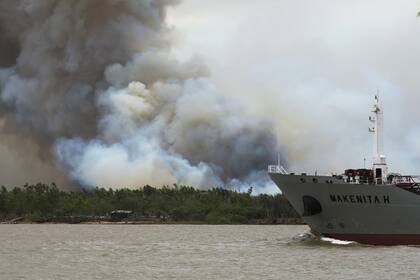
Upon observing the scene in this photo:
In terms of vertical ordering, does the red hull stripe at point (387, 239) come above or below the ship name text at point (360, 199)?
below

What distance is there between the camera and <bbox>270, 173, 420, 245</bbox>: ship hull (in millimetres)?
75875

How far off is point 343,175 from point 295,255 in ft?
Answer: 41.0

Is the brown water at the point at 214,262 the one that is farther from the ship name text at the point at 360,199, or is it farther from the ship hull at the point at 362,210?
the ship name text at the point at 360,199

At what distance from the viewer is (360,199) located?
76.6 metres

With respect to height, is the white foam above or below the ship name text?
below

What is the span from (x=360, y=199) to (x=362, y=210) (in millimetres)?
1030

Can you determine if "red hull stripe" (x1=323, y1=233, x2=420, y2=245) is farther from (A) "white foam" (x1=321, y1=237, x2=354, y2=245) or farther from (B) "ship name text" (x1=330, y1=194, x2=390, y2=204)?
(B) "ship name text" (x1=330, y1=194, x2=390, y2=204)

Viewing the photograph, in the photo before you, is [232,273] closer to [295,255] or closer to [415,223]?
[295,255]

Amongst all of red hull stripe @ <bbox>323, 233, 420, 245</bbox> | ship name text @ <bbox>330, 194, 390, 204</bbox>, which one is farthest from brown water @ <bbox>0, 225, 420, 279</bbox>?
ship name text @ <bbox>330, 194, 390, 204</bbox>

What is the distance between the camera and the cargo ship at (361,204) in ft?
249

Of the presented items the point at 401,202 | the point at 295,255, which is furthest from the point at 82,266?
the point at 401,202

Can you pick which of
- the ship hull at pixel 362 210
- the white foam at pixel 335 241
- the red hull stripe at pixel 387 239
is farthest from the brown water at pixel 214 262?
the ship hull at pixel 362 210

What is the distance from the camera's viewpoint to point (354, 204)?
76.8 meters

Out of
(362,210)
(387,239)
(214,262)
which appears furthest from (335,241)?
(214,262)
